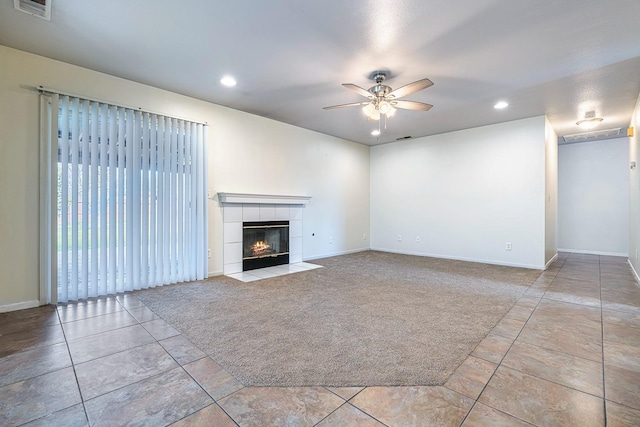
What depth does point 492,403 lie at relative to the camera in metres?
1.53

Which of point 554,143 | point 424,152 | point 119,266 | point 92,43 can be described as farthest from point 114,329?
point 554,143

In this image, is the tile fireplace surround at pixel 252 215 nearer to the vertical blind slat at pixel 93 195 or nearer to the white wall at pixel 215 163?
the white wall at pixel 215 163

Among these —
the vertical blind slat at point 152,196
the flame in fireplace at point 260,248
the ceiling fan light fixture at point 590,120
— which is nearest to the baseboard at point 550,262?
the ceiling fan light fixture at point 590,120

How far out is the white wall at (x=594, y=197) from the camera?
20.7 ft

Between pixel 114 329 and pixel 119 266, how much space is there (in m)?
1.24

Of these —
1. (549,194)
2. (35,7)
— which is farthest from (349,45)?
(549,194)

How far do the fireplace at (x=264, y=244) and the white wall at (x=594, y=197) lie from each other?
6.83m

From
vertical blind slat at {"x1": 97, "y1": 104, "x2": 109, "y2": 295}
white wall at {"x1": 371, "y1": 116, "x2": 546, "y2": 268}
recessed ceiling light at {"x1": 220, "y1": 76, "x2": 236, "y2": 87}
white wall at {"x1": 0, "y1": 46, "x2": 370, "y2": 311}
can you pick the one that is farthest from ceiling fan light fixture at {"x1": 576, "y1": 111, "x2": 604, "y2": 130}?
vertical blind slat at {"x1": 97, "y1": 104, "x2": 109, "y2": 295}

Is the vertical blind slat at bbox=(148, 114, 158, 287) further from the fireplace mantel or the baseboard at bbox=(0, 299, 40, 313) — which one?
the baseboard at bbox=(0, 299, 40, 313)

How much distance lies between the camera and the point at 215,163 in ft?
14.5

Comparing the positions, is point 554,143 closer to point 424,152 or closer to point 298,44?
point 424,152

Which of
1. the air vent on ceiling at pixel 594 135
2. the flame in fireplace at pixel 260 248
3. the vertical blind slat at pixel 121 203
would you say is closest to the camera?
the vertical blind slat at pixel 121 203

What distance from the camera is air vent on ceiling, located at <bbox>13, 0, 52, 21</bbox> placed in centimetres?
219

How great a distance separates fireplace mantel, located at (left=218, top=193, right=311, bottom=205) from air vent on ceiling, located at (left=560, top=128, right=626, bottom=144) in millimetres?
5758
